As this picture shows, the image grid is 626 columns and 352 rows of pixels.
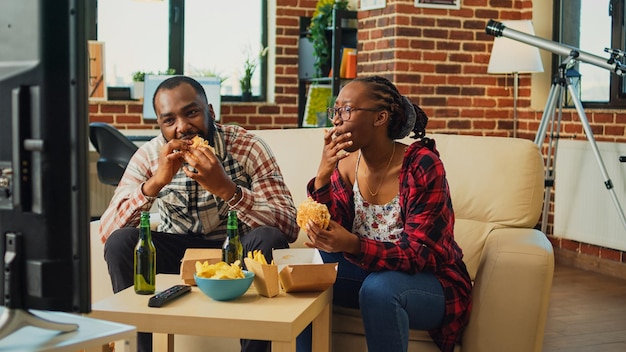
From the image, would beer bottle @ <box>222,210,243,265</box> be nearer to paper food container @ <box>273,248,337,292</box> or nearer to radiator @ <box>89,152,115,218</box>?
paper food container @ <box>273,248,337,292</box>

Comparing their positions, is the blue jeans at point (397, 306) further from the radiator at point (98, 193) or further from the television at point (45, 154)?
the radiator at point (98, 193)

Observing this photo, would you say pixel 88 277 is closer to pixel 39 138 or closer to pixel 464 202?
pixel 39 138

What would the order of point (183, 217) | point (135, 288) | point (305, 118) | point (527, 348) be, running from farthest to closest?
point (305, 118) → point (183, 217) → point (527, 348) → point (135, 288)

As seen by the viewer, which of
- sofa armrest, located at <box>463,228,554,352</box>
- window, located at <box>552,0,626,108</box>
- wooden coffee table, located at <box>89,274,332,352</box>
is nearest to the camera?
wooden coffee table, located at <box>89,274,332,352</box>

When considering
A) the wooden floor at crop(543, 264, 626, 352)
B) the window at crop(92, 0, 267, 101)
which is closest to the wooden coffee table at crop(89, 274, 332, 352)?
the wooden floor at crop(543, 264, 626, 352)

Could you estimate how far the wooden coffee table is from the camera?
193 cm

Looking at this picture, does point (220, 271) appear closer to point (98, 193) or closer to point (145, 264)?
point (145, 264)

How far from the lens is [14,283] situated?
1256 millimetres

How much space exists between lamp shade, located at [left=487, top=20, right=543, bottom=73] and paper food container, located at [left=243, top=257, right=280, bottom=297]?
345 cm

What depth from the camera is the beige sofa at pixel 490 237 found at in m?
2.40

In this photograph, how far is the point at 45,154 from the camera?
1.21 meters

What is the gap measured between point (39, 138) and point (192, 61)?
20.0 feet

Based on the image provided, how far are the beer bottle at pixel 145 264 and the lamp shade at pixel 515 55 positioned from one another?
3.52 metres

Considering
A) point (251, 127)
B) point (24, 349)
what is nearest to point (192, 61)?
point (251, 127)
